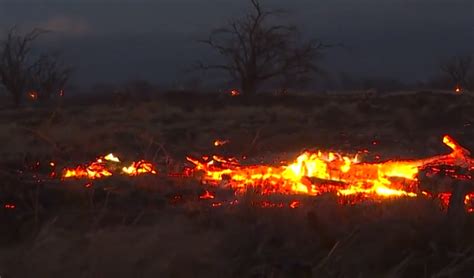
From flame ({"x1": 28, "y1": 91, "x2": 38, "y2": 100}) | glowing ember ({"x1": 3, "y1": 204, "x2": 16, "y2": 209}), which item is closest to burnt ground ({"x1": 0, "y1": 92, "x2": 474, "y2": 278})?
glowing ember ({"x1": 3, "y1": 204, "x2": 16, "y2": 209})

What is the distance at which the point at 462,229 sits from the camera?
6.27 meters

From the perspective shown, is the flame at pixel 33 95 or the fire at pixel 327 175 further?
the flame at pixel 33 95

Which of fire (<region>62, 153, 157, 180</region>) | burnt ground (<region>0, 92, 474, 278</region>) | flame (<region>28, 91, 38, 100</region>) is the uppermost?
flame (<region>28, 91, 38, 100</region>)

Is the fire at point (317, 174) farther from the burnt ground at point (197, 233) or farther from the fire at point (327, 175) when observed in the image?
the burnt ground at point (197, 233)

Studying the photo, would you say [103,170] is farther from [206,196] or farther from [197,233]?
[197,233]

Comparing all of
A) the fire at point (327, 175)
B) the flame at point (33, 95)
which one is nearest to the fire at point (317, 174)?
the fire at point (327, 175)

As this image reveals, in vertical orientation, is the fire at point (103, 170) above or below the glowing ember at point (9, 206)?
above

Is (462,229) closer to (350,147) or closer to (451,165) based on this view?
(451,165)

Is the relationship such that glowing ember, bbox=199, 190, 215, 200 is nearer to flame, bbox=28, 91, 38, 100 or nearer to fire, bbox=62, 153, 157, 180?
fire, bbox=62, 153, 157, 180

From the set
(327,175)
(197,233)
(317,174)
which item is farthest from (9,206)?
(327,175)

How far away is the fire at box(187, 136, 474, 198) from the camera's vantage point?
8.80m

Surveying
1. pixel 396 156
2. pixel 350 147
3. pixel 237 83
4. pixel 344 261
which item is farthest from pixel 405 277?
pixel 237 83

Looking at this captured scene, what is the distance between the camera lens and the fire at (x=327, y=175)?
880 cm

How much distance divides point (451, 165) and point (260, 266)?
17.2 feet
